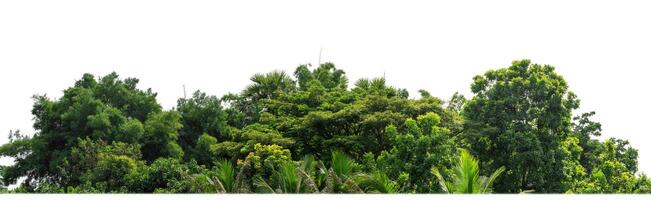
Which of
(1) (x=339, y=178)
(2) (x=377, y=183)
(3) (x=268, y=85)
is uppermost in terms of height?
(3) (x=268, y=85)

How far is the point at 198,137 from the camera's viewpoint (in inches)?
1499

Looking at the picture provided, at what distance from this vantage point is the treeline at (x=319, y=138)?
67.6ft

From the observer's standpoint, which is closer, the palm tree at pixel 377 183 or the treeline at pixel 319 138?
the palm tree at pixel 377 183

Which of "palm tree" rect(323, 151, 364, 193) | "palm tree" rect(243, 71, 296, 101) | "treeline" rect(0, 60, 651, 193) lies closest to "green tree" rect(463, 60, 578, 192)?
"treeline" rect(0, 60, 651, 193)

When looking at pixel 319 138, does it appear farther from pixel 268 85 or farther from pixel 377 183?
pixel 377 183

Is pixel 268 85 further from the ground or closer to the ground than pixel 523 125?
further from the ground

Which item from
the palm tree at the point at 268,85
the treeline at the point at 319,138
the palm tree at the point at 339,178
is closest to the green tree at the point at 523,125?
the treeline at the point at 319,138

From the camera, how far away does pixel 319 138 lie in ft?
83.7

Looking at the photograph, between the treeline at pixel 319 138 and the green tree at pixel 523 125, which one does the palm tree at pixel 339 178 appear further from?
the green tree at pixel 523 125

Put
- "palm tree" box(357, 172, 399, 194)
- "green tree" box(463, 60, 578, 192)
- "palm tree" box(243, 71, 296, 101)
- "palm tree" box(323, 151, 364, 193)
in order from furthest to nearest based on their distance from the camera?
→ "palm tree" box(243, 71, 296, 101), "green tree" box(463, 60, 578, 192), "palm tree" box(323, 151, 364, 193), "palm tree" box(357, 172, 399, 194)

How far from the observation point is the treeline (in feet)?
67.6

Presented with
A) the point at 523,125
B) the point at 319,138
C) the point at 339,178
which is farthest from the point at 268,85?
the point at 339,178

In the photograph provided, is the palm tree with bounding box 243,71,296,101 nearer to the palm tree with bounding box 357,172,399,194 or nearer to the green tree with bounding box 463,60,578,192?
the green tree with bounding box 463,60,578,192
